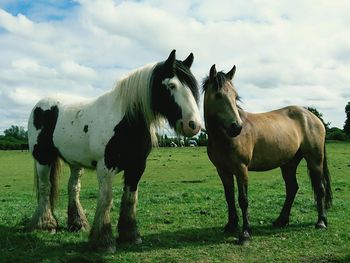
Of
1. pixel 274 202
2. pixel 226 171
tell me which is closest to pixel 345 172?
pixel 274 202

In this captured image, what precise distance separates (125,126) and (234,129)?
160 centimetres

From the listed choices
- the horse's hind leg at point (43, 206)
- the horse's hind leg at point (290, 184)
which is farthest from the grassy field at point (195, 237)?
the horse's hind leg at point (290, 184)

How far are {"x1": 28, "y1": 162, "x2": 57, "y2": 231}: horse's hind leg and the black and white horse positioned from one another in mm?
636

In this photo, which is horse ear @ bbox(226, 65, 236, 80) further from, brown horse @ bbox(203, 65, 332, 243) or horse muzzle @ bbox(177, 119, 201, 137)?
horse muzzle @ bbox(177, 119, 201, 137)

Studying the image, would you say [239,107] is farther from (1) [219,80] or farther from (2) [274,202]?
(2) [274,202]

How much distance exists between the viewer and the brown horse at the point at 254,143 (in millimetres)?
6648

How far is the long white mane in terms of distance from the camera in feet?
→ 19.6

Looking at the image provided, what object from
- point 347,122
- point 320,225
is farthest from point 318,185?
point 347,122

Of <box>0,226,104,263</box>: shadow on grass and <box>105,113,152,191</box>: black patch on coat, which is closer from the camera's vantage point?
<box>0,226,104,263</box>: shadow on grass

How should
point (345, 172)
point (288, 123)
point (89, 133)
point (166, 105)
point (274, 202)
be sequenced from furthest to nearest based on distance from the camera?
point (345, 172) → point (274, 202) → point (288, 123) → point (89, 133) → point (166, 105)

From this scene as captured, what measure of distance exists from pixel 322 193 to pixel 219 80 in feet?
10.9

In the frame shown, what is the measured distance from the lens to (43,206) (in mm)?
7535

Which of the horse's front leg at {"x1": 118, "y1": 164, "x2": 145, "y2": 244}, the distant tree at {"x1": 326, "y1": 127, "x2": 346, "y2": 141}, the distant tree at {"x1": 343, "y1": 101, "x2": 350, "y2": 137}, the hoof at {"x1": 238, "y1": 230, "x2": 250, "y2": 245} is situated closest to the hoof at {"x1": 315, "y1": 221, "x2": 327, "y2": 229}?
the hoof at {"x1": 238, "y1": 230, "x2": 250, "y2": 245}

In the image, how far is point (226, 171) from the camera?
7328mm
